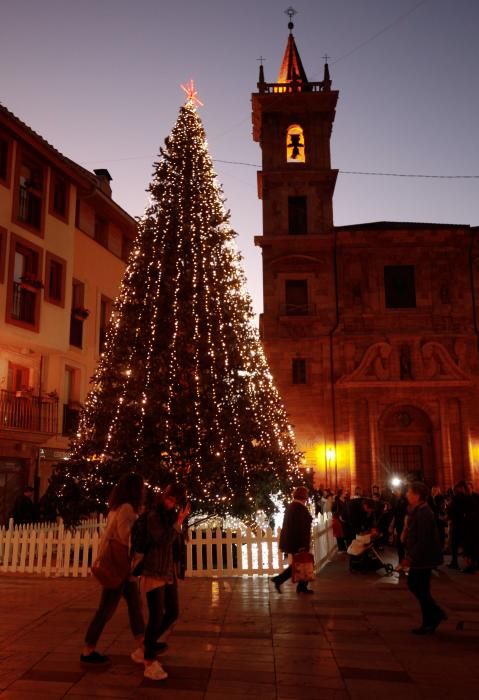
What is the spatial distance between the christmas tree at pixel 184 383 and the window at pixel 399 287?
18246 millimetres

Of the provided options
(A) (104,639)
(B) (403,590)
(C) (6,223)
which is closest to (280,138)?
(C) (6,223)

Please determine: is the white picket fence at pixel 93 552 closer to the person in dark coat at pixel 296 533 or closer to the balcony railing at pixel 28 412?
the person in dark coat at pixel 296 533

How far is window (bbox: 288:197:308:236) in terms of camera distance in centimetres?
3344

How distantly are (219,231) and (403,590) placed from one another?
352 inches

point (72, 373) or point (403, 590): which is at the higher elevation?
point (72, 373)

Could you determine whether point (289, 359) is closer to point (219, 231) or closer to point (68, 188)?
point (68, 188)

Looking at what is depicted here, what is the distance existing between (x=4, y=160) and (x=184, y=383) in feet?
35.9

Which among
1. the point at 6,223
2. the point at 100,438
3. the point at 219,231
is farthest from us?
the point at 6,223

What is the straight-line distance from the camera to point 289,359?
31.4 metres

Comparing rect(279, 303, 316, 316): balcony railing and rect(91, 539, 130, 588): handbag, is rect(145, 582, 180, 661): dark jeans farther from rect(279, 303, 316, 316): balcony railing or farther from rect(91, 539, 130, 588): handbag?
rect(279, 303, 316, 316): balcony railing

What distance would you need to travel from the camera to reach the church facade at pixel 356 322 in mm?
30250

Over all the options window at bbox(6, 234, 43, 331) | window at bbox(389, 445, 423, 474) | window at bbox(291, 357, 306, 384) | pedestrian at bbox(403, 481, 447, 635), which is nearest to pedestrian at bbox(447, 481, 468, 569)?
pedestrian at bbox(403, 481, 447, 635)

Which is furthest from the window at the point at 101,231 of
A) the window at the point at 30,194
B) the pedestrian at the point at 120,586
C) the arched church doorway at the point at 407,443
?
the pedestrian at the point at 120,586

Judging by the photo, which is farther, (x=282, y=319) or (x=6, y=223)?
(x=282, y=319)
